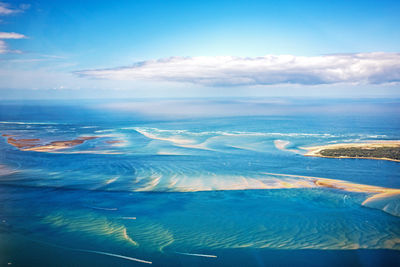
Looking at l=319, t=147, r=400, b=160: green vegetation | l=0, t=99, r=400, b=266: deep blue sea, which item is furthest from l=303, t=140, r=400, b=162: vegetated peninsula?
l=0, t=99, r=400, b=266: deep blue sea

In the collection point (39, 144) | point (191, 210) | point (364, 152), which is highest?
point (39, 144)

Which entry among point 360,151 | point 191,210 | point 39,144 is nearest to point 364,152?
point 360,151

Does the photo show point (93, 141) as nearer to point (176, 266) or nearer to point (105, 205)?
point (105, 205)

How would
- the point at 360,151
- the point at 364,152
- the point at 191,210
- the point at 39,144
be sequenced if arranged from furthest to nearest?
the point at 39,144 < the point at 360,151 < the point at 364,152 < the point at 191,210

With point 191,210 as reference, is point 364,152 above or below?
above

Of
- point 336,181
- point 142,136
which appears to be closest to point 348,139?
point 336,181

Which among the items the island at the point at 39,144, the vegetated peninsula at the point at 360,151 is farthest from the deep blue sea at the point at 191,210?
the island at the point at 39,144

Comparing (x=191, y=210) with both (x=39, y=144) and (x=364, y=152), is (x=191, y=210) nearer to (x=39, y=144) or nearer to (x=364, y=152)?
(x=364, y=152)
